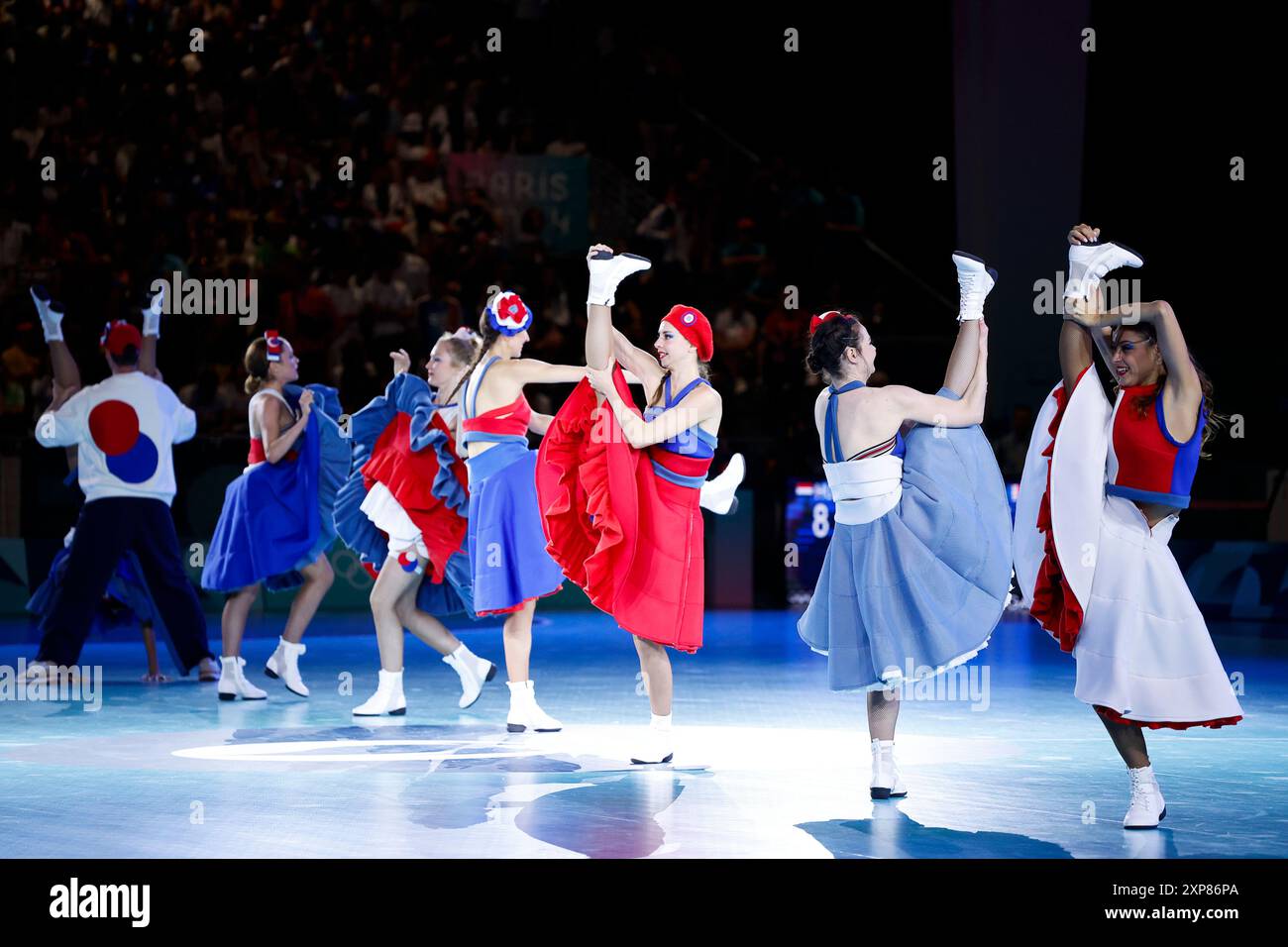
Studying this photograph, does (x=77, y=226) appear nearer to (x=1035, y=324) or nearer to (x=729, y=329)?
(x=729, y=329)

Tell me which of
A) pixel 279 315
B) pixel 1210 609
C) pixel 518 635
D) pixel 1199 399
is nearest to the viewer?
pixel 1199 399

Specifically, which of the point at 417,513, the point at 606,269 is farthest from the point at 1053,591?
the point at 417,513

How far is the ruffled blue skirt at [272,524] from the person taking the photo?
851 cm

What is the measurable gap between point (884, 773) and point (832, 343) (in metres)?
1.59

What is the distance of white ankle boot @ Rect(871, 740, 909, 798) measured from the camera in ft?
18.3

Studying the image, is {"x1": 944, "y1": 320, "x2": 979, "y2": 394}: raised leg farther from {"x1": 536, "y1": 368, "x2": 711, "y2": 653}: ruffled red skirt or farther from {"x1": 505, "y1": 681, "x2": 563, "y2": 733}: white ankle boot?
{"x1": 505, "y1": 681, "x2": 563, "y2": 733}: white ankle boot

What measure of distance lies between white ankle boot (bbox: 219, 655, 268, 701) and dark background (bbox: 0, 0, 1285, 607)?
16.5 ft

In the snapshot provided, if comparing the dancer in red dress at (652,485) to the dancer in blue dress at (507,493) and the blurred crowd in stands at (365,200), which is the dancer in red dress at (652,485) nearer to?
the dancer in blue dress at (507,493)

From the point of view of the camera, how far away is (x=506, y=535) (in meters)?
7.18

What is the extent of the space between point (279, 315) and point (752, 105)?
7151 millimetres

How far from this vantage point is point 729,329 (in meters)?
14.8

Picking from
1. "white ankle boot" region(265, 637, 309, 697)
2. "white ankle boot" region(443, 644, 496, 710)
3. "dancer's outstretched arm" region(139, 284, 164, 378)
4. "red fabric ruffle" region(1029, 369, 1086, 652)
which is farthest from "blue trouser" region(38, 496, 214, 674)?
"red fabric ruffle" region(1029, 369, 1086, 652)

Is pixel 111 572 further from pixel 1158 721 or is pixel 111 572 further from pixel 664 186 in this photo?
pixel 664 186
